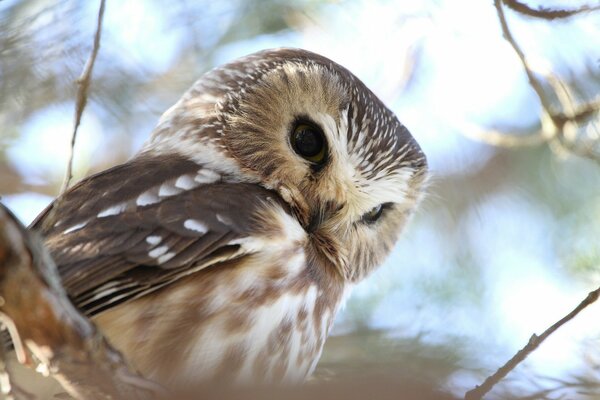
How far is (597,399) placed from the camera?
2.29 metres

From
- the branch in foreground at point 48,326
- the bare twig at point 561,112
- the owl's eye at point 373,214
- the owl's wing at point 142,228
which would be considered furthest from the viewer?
the owl's eye at point 373,214

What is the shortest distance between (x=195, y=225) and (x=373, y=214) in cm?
103

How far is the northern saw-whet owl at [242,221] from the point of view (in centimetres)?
255

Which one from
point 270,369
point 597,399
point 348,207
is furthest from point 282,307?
point 597,399

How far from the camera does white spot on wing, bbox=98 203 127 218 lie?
274 centimetres

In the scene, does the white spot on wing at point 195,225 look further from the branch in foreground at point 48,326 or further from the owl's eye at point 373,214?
the owl's eye at point 373,214

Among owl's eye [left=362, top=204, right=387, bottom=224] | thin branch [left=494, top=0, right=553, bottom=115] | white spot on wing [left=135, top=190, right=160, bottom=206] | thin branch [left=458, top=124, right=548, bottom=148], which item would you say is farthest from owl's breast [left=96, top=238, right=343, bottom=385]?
thin branch [left=458, top=124, right=548, bottom=148]

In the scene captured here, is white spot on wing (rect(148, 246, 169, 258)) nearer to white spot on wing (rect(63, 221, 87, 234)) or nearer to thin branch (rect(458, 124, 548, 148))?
white spot on wing (rect(63, 221, 87, 234))

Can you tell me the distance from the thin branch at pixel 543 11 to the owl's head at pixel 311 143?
737 mm

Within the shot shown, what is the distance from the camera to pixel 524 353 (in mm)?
2303

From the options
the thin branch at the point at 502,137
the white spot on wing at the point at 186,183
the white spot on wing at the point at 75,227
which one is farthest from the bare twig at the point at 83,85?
the thin branch at the point at 502,137

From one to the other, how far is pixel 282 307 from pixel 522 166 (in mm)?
2174

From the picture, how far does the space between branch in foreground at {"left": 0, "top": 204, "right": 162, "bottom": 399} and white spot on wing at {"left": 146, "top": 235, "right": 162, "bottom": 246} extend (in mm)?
728

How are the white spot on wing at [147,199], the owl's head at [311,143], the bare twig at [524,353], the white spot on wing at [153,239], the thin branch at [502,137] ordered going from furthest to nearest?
the thin branch at [502,137], the owl's head at [311,143], the white spot on wing at [147,199], the white spot on wing at [153,239], the bare twig at [524,353]
